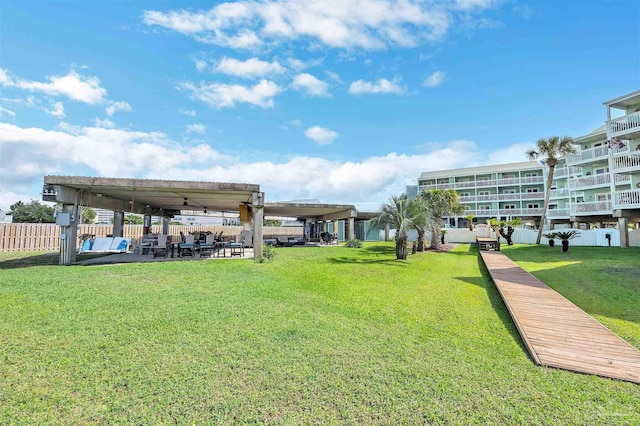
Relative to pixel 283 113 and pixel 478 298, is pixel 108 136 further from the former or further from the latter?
pixel 478 298

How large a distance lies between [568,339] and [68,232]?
586 inches

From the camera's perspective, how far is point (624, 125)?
66.7ft

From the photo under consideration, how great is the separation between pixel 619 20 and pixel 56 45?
20049mm

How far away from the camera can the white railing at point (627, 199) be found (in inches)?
744

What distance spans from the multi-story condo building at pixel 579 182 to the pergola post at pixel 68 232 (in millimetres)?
29740

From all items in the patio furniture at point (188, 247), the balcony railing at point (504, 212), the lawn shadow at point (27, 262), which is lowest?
the lawn shadow at point (27, 262)

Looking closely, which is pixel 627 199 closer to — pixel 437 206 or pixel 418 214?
pixel 437 206

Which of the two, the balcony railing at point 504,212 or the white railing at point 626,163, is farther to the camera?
the balcony railing at point 504,212

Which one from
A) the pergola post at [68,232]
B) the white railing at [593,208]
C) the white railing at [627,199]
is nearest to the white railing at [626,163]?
the white railing at [627,199]

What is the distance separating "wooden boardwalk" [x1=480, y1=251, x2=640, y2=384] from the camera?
3588 millimetres

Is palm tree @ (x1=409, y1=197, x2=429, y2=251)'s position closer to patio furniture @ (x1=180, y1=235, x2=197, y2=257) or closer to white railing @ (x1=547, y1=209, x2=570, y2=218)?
patio furniture @ (x1=180, y1=235, x2=197, y2=257)

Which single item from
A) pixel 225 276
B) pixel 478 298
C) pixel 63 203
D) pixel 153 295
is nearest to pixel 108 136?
pixel 63 203

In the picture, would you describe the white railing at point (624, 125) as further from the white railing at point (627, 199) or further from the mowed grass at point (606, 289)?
the mowed grass at point (606, 289)

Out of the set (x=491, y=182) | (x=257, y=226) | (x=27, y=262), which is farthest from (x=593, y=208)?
(x=27, y=262)
